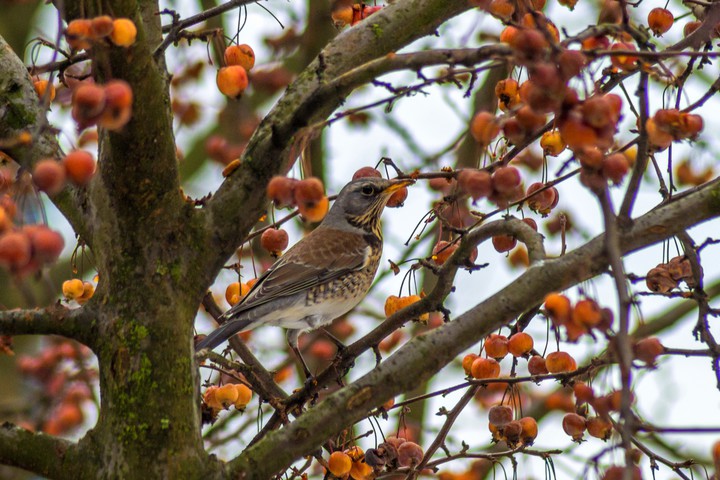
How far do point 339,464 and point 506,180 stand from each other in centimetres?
123

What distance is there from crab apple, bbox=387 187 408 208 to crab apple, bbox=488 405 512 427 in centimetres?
104

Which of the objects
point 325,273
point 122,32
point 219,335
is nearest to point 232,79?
point 122,32

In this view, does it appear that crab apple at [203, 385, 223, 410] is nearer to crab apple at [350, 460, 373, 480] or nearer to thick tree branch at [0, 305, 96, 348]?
crab apple at [350, 460, 373, 480]

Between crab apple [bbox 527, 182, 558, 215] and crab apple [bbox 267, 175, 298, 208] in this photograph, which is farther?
crab apple [bbox 527, 182, 558, 215]

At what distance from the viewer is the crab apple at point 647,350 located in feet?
7.82

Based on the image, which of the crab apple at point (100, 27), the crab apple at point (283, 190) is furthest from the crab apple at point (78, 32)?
the crab apple at point (283, 190)

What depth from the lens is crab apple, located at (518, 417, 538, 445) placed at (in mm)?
3375

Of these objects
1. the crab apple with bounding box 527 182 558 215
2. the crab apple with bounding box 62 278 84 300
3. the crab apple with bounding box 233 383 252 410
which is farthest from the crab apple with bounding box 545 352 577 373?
the crab apple with bounding box 62 278 84 300

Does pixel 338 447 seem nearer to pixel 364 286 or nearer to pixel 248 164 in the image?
pixel 248 164

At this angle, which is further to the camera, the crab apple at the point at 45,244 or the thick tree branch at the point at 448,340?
the thick tree branch at the point at 448,340

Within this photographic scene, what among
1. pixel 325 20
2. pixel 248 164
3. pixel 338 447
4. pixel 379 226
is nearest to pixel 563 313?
pixel 248 164

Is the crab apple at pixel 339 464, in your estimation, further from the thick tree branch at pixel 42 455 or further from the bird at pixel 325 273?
the bird at pixel 325 273

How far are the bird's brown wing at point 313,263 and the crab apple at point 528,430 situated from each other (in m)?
1.70

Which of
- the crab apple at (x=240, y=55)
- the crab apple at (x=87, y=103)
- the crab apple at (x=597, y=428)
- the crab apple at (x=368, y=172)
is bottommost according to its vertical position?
the crab apple at (x=597, y=428)
